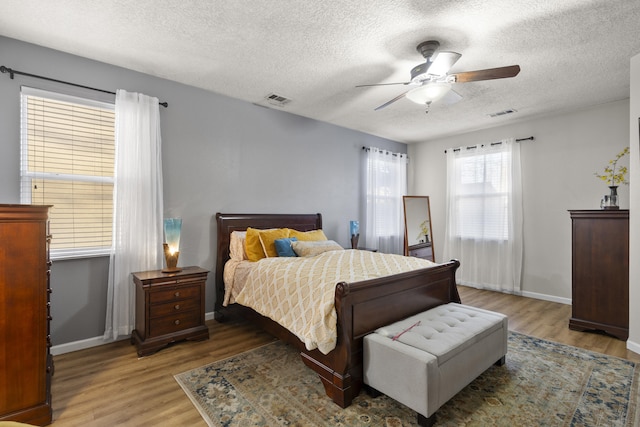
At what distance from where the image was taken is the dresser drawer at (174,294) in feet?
9.50

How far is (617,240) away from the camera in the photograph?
10.8 feet

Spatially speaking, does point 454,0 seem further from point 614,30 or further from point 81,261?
point 81,261

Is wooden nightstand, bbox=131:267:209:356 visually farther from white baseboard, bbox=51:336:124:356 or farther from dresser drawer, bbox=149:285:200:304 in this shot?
white baseboard, bbox=51:336:124:356

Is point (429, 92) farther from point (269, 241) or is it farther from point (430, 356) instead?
point (269, 241)

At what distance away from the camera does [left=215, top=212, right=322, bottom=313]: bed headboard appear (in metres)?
3.79

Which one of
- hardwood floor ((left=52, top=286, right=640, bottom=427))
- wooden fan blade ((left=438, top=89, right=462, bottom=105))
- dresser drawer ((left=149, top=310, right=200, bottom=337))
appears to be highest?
wooden fan blade ((left=438, top=89, right=462, bottom=105))

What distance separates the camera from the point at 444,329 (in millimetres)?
2285

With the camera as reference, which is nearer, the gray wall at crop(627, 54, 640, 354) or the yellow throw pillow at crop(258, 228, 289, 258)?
the gray wall at crop(627, 54, 640, 354)

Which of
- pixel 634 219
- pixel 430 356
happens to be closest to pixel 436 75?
pixel 430 356

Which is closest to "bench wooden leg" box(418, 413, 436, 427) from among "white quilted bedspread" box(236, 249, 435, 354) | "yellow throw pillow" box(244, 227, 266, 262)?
"white quilted bedspread" box(236, 249, 435, 354)

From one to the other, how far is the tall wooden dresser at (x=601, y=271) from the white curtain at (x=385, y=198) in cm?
279

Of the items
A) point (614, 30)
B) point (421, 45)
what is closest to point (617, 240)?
point (614, 30)

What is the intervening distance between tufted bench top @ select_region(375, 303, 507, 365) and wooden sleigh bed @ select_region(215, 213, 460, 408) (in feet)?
0.36

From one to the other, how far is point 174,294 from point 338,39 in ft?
8.98
